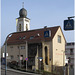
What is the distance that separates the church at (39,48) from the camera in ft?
124

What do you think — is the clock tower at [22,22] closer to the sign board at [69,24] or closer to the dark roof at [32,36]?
the dark roof at [32,36]

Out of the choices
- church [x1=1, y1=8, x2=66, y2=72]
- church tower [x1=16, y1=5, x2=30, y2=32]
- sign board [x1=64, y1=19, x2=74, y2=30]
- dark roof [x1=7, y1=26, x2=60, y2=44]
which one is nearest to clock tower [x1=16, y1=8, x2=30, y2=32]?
church tower [x1=16, y1=5, x2=30, y2=32]

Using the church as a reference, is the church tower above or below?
above

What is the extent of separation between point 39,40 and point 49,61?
18.2ft

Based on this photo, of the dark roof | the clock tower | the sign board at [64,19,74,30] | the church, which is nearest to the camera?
the sign board at [64,19,74,30]

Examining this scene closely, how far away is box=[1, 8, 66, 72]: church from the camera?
37750 millimetres

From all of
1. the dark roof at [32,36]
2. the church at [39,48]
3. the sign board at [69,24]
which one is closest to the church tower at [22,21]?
the dark roof at [32,36]

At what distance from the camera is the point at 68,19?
1091cm

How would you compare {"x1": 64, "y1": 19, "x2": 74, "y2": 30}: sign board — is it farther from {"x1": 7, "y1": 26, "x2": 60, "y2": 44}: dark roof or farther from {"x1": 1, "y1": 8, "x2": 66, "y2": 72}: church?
{"x1": 7, "y1": 26, "x2": 60, "y2": 44}: dark roof

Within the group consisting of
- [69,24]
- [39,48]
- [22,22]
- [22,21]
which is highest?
[22,21]

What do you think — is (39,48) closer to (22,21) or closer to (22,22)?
(22,22)

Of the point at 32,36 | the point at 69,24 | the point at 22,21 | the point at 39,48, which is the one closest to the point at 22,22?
the point at 22,21

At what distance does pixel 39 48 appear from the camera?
3847 cm

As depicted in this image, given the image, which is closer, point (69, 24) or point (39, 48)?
point (69, 24)
